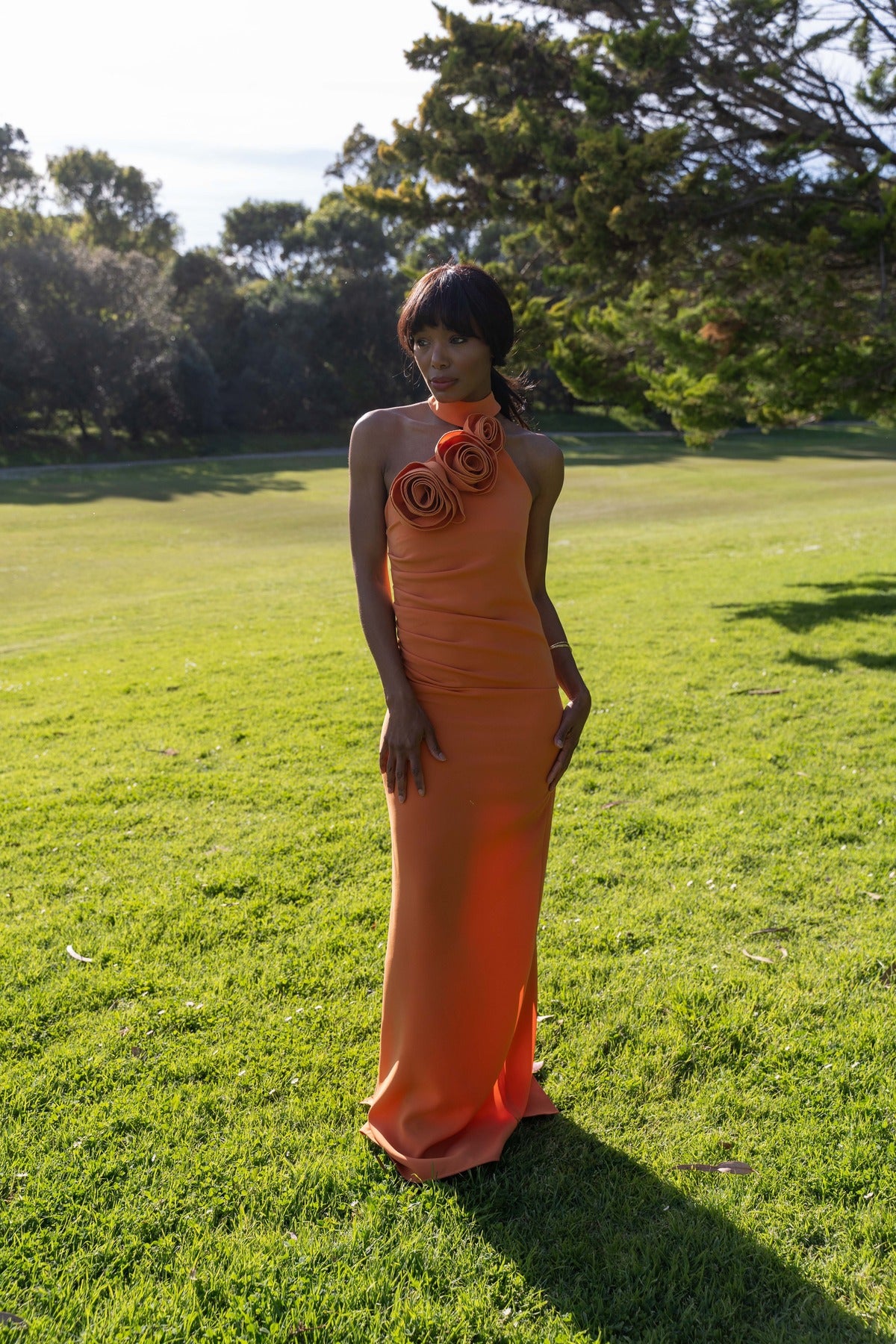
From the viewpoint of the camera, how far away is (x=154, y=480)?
3619cm

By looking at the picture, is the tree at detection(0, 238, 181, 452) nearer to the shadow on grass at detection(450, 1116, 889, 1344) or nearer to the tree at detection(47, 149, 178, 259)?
the tree at detection(47, 149, 178, 259)

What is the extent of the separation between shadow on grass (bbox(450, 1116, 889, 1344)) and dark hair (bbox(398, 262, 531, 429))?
8.36 ft

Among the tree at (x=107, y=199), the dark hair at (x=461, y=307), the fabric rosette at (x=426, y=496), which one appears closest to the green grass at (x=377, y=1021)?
the fabric rosette at (x=426, y=496)

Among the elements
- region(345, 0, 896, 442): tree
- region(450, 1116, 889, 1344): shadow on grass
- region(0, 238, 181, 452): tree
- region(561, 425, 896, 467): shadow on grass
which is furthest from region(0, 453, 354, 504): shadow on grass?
region(450, 1116, 889, 1344): shadow on grass

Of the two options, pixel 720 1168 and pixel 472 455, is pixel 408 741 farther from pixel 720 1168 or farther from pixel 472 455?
pixel 720 1168

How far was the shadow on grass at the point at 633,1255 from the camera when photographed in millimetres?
2629

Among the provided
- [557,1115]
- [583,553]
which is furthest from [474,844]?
[583,553]

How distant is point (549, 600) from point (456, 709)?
0.51 meters

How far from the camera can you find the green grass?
2750mm

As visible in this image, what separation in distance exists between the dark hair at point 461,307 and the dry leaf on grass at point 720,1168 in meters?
2.60

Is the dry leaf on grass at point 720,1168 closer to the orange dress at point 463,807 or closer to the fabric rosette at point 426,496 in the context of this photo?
the orange dress at point 463,807

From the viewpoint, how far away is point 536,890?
329 centimetres

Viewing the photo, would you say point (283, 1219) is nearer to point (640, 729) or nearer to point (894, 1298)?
point (894, 1298)

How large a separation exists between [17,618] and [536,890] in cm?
1226
